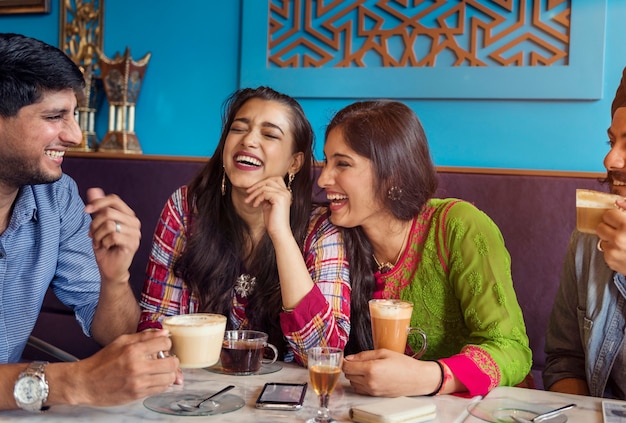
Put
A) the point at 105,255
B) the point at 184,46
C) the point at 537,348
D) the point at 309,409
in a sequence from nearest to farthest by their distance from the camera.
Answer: the point at 309,409 → the point at 105,255 → the point at 537,348 → the point at 184,46

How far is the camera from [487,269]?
195 cm

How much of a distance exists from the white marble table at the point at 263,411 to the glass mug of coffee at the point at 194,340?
3.8 inches

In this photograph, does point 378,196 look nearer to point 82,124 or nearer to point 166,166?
point 166,166

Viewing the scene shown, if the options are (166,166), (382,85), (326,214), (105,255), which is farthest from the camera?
(382,85)

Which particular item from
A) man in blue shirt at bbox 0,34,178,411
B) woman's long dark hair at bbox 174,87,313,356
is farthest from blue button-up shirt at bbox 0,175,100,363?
woman's long dark hair at bbox 174,87,313,356

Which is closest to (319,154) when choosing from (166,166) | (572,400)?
(166,166)

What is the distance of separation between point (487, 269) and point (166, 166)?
161 cm

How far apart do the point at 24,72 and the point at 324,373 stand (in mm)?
1171

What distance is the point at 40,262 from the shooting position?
6.70 feet

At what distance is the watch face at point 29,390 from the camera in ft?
4.52

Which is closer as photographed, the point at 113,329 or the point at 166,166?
the point at 113,329

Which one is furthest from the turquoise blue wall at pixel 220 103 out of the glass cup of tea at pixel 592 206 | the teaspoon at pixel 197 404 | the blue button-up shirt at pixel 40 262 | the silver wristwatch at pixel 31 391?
the silver wristwatch at pixel 31 391

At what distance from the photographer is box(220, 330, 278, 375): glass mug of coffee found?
1699mm

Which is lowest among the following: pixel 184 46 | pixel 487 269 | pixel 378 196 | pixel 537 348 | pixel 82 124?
pixel 537 348
